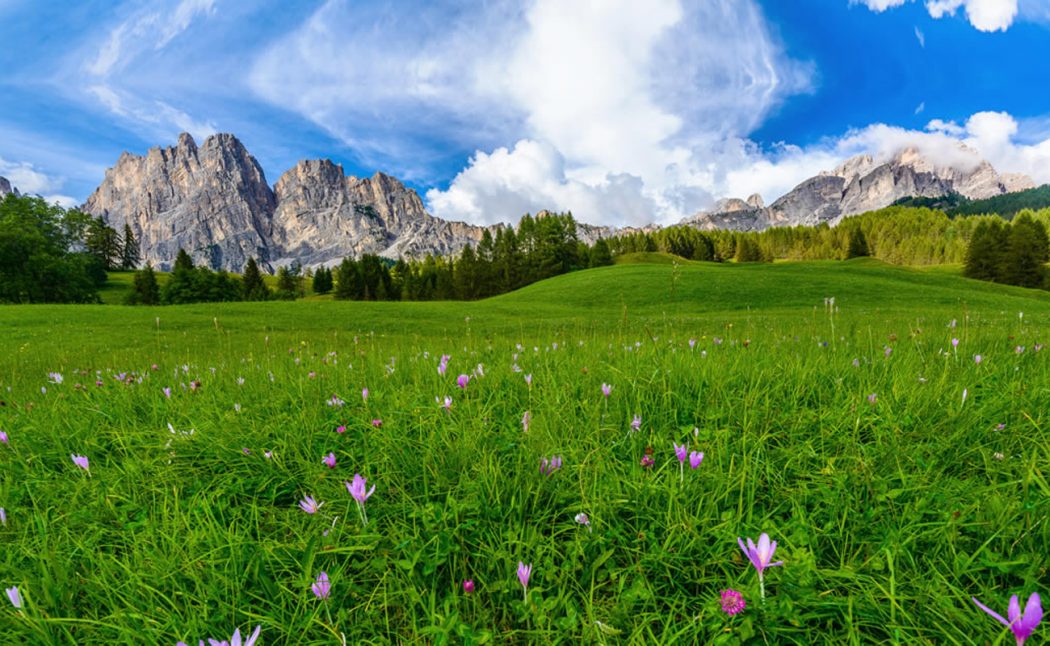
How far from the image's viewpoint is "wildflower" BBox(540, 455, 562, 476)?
201 centimetres

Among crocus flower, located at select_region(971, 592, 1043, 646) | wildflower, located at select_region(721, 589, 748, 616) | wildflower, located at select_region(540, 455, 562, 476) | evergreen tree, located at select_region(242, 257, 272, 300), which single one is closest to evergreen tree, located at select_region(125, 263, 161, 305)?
evergreen tree, located at select_region(242, 257, 272, 300)

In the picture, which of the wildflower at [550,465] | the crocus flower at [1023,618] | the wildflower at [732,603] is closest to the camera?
the crocus flower at [1023,618]

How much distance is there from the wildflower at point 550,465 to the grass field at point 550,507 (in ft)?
0.08

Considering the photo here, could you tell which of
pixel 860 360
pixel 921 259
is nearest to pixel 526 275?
pixel 860 360

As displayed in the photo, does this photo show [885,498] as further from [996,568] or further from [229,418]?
[229,418]

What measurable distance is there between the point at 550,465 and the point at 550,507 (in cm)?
19

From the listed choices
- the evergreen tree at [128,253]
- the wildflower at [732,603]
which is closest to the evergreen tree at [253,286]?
the evergreen tree at [128,253]

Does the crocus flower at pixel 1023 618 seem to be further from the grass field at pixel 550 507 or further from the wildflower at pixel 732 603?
the wildflower at pixel 732 603

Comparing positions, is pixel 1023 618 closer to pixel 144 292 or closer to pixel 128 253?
pixel 144 292

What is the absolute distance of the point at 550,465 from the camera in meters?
2.06

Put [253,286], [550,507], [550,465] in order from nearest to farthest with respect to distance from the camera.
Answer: [550,507] → [550,465] → [253,286]

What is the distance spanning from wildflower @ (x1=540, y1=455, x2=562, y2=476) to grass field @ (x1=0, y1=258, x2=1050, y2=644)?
0.02 m

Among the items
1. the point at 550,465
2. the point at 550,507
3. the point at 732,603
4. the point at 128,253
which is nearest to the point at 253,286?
the point at 128,253

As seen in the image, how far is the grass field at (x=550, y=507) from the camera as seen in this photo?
139cm
